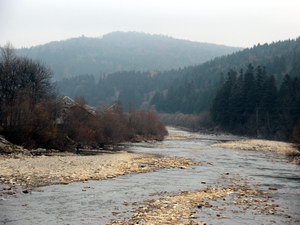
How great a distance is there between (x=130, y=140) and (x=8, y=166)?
4925cm

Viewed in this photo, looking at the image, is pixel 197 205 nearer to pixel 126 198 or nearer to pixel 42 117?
pixel 126 198

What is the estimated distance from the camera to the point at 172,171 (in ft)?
104

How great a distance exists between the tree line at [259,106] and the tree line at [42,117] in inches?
1362

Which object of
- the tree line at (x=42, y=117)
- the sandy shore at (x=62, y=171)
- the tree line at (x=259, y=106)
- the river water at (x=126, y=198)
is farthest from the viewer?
the tree line at (x=259, y=106)

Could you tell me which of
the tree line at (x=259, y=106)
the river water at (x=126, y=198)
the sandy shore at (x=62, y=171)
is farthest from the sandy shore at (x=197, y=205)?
the tree line at (x=259, y=106)

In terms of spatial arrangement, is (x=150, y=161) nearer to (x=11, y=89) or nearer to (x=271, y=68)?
(x=11, y=89)

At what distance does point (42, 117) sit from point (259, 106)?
73.6 meters

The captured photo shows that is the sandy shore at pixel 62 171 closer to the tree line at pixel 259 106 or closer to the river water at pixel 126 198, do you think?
the river water at pixel 126 198

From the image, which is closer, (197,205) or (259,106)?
(197,205)

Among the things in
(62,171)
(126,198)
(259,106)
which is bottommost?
(126,198)

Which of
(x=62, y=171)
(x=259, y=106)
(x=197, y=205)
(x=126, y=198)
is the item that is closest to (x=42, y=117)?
(x=62, y=171)

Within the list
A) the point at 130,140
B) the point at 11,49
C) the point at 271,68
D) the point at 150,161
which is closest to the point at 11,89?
the point at 11,49

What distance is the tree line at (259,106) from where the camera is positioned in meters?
91.8

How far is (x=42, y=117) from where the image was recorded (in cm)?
4906
